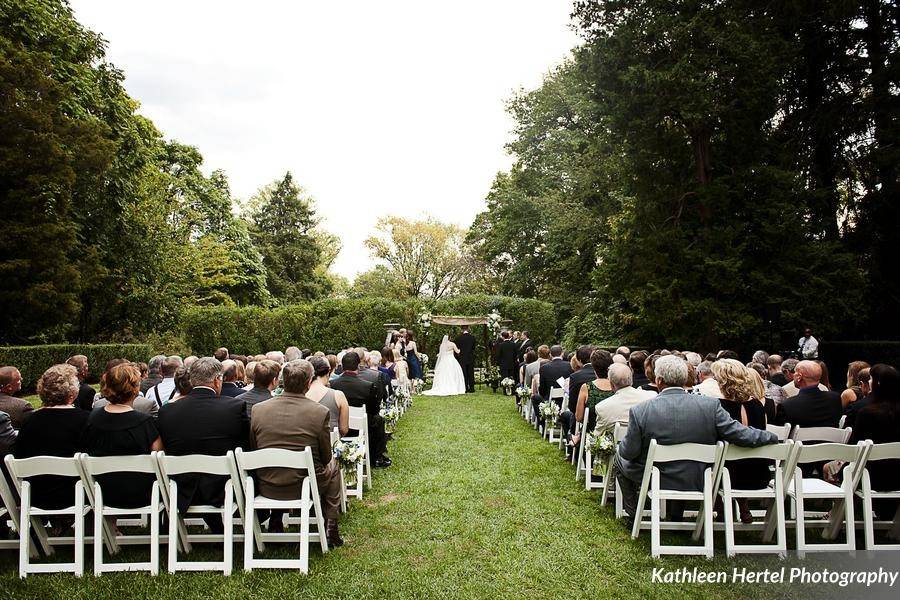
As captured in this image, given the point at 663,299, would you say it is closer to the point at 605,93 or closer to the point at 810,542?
the point at 605,93

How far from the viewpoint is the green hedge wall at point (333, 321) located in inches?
890

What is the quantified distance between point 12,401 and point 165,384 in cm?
164

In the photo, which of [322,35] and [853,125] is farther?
[853,125]

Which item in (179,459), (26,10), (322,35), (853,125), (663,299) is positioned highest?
(26,10)

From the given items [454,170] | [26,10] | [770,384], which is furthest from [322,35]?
[454,170]

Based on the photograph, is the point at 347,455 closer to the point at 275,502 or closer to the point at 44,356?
the point at 275,502

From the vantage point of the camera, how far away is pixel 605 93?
1628 centimetres

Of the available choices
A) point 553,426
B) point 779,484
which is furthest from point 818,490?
point 553,426

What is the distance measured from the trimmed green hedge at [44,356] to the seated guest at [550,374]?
13.8 metres

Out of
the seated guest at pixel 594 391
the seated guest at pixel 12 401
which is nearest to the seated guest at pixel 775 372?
the seated guest at pixel 594 391

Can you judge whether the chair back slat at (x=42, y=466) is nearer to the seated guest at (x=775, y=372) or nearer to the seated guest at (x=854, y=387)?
the seated guest at (x=854, y=387)

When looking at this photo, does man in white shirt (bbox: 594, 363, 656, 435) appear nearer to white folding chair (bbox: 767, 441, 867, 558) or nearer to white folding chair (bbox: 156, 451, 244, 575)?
white folding chair (bbox: 767, 441, 867, 558)

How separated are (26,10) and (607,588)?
22.7 m

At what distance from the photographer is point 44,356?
16.7m
